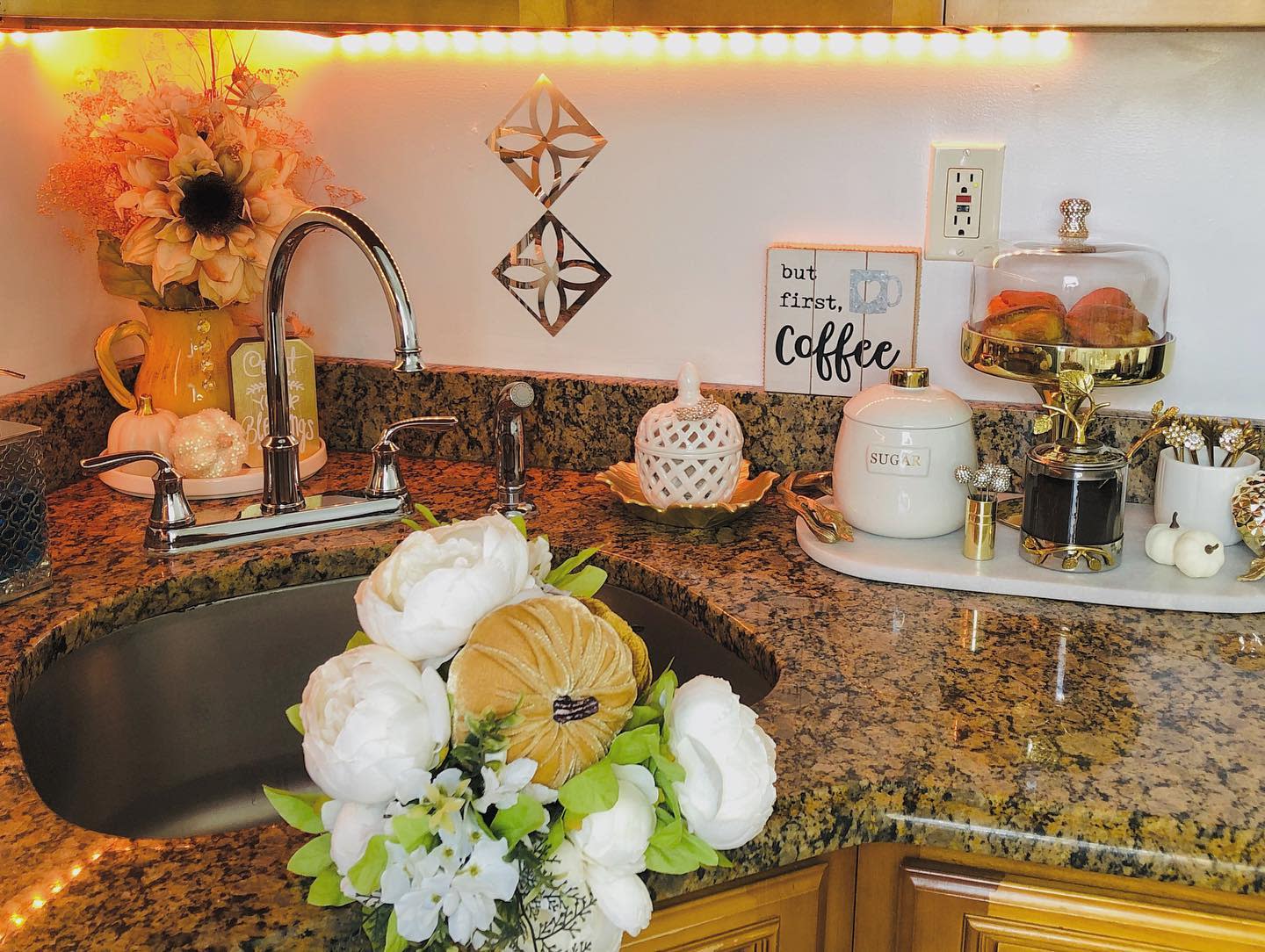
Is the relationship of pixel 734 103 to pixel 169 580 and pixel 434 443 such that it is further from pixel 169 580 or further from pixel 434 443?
pixel 169 580

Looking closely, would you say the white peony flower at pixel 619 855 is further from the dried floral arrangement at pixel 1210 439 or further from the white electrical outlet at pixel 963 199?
the white electrical outlet at pixel 963 199

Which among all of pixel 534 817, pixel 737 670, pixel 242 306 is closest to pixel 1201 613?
pixel 737 670

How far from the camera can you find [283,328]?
1.34 meters

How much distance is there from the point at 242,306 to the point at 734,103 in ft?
2.31

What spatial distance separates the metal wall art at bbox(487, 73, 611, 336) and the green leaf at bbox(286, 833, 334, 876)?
971mm

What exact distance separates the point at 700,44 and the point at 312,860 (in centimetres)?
106

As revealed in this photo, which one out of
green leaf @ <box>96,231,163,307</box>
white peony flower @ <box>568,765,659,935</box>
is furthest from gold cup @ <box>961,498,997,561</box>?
green leaf @ <box>96,231,163,307</box>

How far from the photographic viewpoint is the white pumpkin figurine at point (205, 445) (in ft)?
4.73

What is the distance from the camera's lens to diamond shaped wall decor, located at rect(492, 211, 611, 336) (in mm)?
1555

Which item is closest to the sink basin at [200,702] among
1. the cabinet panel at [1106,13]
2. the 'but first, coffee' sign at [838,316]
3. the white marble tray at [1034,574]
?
the white marble tray at [1034,574]

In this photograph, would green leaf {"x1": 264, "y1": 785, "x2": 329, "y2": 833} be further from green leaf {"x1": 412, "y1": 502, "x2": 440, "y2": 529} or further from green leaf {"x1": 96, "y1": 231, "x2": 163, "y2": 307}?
green leaf {"x1": 96, "y1": 231, "x2": 163, "y2": 307}

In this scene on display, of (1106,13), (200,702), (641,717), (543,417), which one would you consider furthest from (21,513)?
(1106,13)

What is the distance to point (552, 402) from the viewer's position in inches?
62.0

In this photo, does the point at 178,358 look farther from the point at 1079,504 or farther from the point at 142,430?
the point at 1079,504
